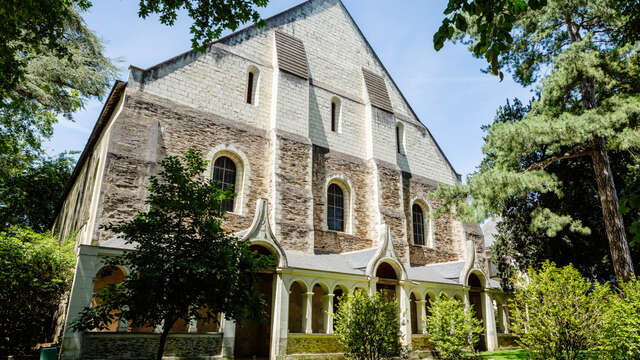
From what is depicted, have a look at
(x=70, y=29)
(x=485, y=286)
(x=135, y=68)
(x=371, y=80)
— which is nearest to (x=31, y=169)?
(x=70, y=29)

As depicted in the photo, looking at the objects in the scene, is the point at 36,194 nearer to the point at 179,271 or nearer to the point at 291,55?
the point at 291,55

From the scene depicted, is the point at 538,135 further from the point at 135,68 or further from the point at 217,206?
the point at 135,68

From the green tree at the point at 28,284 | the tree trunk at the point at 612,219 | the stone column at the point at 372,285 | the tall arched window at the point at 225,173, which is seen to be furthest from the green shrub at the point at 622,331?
the green tree at the point at 28,284

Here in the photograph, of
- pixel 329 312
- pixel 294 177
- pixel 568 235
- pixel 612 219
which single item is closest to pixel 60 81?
pixel 294 177

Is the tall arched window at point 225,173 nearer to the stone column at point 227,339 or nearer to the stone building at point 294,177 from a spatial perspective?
the stone building at point 294,177

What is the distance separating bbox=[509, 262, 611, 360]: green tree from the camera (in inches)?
388

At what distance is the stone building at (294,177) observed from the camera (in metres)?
12.8

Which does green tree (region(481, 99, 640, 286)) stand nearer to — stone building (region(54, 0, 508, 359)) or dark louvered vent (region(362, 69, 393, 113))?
stone building (region(54, 0, 508, 359))

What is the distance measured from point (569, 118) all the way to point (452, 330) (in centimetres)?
904

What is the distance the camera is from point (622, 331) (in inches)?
359

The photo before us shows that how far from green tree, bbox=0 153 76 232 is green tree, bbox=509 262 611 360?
3539 centimetres

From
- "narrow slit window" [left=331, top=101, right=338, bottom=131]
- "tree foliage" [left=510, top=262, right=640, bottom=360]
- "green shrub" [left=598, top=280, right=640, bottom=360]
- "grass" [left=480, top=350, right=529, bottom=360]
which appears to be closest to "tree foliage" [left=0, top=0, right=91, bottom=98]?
"narrow slit window" [left=331, top=101, right=338, bottom=131]

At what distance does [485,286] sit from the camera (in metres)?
19.1

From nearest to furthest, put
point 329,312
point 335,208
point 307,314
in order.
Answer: point 307,314 → point 329,312 → point 335,208
